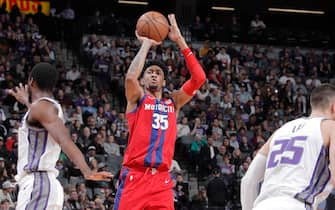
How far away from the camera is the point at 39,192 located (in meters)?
7.62

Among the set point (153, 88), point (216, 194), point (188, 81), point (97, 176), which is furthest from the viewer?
point (216, 194)

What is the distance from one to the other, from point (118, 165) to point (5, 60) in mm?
4877

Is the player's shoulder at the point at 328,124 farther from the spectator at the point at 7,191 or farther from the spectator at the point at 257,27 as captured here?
the spectator at the point at 257,27

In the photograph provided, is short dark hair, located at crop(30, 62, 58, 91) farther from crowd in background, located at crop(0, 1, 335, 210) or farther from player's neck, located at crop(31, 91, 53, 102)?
crowd in background, located at crop(0, 1, 335, 210)

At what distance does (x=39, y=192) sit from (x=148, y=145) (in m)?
1.64

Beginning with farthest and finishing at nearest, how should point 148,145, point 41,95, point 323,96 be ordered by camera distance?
point 148,145
point 41,95
point 323,96

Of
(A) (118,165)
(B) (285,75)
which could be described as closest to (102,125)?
(A) (118,165)

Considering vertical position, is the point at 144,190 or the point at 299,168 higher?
the point at 299,168

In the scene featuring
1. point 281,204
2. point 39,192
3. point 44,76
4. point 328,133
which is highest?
point 44,76

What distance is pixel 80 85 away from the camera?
21.9 m

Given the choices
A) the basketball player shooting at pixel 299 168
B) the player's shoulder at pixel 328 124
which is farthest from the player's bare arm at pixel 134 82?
the player's shoulder at pixel 328 124

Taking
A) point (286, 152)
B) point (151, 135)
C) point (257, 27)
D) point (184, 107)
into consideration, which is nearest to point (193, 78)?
point (151, 135)

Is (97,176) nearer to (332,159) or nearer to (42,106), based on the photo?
(42,106)

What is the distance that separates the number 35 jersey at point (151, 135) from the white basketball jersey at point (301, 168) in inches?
101
